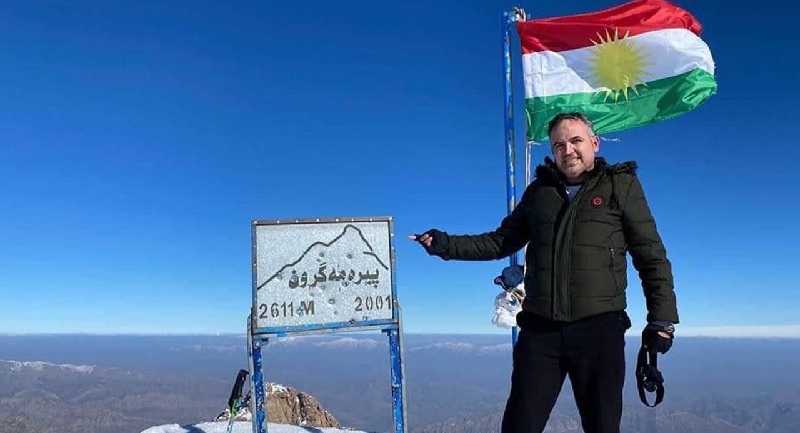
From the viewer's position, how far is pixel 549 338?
4.17m

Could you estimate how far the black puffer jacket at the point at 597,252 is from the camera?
159 inches

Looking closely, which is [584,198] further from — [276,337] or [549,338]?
[276,337]

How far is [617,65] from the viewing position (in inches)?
381

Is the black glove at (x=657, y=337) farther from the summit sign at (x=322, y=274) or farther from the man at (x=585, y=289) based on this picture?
the summit sign at (x=322, y=274)

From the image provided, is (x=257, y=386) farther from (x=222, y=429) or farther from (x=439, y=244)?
(x=222, y=429)

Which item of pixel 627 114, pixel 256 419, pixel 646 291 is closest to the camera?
pixel 646 291

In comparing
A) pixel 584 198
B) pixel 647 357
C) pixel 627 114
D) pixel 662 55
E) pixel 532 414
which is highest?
pixel 662 55

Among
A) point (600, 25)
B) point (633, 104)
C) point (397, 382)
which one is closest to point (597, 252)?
point (397, 382)

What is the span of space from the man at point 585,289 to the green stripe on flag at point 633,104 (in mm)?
5280

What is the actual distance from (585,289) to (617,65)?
681 centimetres

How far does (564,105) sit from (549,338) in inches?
251

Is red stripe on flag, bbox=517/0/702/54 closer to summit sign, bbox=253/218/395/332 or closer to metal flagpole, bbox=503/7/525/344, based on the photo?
metal flagpole, bbox=503/7/525/344

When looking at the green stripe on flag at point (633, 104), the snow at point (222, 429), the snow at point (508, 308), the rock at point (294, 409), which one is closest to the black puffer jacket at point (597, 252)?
the snow at point (508, 308)

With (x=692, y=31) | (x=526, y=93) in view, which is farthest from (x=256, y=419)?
(x=692, y=31)
